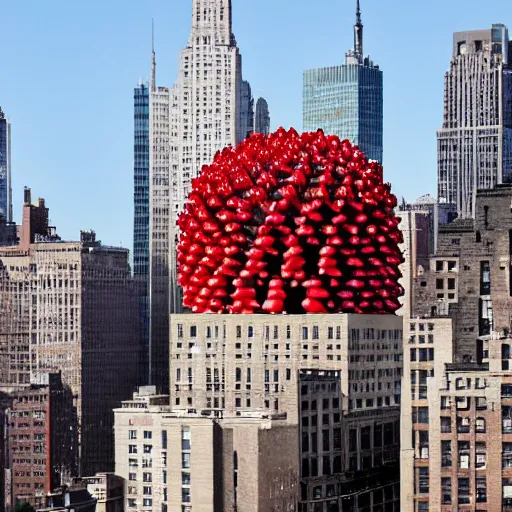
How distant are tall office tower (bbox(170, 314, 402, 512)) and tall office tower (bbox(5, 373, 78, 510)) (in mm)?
55874

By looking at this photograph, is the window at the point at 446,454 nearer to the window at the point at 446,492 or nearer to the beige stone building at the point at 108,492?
the window at the point at 446,492

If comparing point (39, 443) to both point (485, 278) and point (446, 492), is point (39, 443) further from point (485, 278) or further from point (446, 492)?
point (446, 492)

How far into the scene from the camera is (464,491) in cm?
10594

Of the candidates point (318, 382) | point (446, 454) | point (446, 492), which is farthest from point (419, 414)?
point (318, 382)

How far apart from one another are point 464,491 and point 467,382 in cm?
570

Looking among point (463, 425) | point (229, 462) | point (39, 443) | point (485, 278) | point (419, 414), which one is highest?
point (485, 278)

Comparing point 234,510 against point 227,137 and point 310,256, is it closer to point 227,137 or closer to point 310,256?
point 310,256

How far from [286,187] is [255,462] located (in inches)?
753

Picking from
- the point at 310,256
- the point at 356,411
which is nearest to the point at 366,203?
the point at 310,256

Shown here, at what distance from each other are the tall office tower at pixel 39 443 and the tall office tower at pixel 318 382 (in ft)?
183

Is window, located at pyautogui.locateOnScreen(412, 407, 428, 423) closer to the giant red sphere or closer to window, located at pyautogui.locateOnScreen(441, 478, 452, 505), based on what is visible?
window, located at pyautogui.locateOnScreen(441, 478, 452, 505)

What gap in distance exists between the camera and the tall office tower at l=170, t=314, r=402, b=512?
381 ft

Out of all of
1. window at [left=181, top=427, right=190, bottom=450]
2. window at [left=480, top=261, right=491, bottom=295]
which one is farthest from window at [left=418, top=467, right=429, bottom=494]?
Result: window at [left=480, top=261, right=491, bottom=295]

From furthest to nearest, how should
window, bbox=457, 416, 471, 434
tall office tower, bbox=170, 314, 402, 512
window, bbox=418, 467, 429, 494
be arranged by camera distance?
tall office tower, bbox=170, 314, 402, 512 → window, bbox=418, 467, 429, 494 → window, bbox=457, 416, 471, 434
